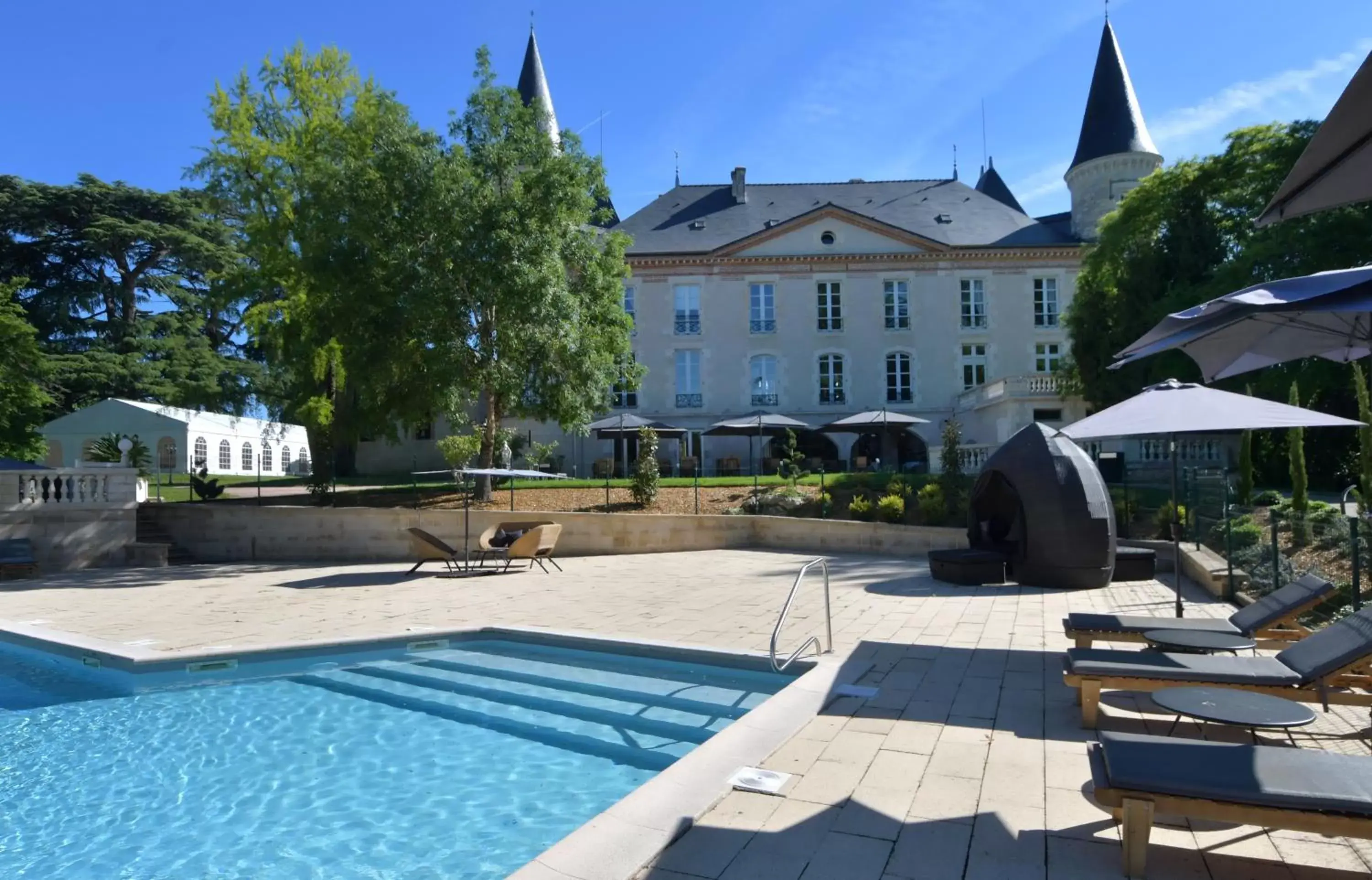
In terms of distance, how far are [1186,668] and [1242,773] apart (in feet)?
5.74

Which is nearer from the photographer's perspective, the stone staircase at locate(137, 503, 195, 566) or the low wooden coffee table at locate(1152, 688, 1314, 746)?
the low wooden coffee table at locate(1152, 688, 1314, 746)

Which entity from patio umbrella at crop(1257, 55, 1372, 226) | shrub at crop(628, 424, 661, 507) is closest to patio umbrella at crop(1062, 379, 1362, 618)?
patio umbrella at crop(1257, 55, 1372, 226)

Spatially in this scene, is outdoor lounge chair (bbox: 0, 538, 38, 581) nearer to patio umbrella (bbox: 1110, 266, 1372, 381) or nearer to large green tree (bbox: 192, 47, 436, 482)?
large green tree (bbox: 192, 47, 436, 482)

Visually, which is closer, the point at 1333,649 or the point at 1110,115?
the point at 1333,649

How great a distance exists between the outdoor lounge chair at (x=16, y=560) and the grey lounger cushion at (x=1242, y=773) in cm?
1946

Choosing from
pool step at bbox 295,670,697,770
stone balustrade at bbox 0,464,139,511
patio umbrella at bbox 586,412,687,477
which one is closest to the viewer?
pool step at bbox 295,670,697,770

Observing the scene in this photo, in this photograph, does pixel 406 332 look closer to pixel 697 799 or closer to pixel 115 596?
pixel 115 596

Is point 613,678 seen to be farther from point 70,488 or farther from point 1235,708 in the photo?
point 70,488

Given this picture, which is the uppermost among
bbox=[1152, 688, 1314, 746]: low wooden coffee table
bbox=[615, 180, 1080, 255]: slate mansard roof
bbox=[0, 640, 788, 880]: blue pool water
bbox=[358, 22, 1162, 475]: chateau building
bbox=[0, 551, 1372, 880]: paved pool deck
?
bbox=[615, 180, 1080, 255]: slate mansard roof

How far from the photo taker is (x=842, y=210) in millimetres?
37531

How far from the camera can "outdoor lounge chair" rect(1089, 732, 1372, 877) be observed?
114 inches

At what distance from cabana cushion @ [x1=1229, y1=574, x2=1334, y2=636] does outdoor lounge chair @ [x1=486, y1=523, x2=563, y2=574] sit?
1117cm

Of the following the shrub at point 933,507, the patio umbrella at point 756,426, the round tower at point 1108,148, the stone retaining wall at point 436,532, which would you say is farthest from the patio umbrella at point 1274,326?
the round tower at point 1108,148

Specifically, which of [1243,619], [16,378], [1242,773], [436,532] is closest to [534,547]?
[436,532]
